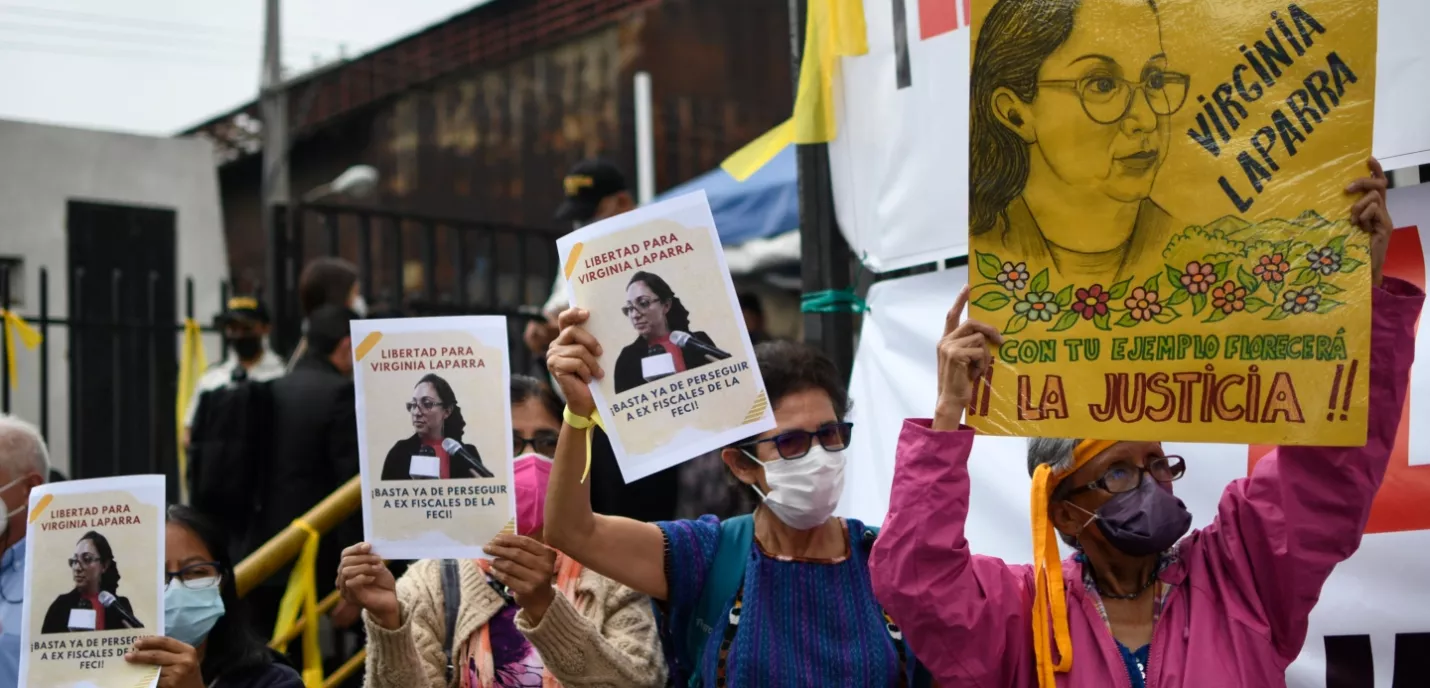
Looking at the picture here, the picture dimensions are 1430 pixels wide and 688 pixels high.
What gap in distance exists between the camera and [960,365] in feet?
9.18

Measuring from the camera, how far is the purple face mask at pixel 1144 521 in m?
2.96

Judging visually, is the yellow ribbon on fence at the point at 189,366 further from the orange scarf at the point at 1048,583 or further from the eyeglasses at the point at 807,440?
the orange scarf at the point at 1048,583

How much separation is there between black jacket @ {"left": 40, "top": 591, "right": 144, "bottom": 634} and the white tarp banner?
2163 millimetres

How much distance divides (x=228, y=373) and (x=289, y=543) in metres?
2.75

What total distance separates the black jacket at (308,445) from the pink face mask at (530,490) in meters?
2.20

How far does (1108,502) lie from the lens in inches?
120

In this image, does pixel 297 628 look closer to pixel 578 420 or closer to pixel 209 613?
pixel 209 613

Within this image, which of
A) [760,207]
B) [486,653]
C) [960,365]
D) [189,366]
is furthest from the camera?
[760,207]

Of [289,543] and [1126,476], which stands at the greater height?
[1126,476]

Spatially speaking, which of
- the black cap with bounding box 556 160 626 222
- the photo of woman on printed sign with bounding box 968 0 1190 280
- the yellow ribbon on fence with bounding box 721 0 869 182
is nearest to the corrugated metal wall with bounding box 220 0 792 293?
the black cap with bounding box 556 160 626 222

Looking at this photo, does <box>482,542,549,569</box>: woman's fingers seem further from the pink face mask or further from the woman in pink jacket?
the woman in pink jacket

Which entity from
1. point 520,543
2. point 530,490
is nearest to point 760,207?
point 530,490

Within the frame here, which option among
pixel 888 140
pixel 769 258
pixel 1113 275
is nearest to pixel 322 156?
pixel 769 258

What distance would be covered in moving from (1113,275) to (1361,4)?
63cm
